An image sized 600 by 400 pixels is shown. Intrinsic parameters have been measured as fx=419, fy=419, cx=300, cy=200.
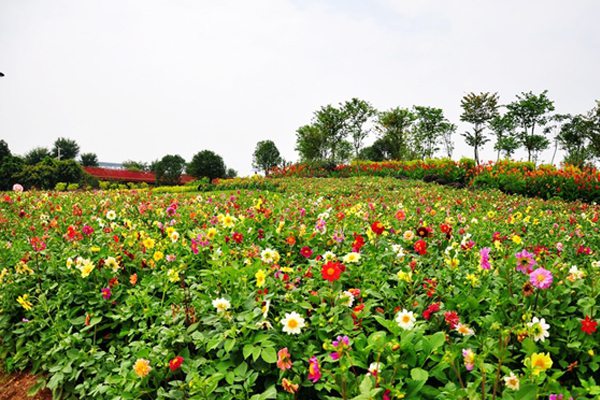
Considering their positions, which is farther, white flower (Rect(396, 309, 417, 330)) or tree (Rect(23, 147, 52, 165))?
tree (Rect(23, 147, 52, 165))

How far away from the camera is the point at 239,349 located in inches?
74.3

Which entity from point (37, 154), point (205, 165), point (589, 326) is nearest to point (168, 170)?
point (205, 165)

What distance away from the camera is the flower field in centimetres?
155

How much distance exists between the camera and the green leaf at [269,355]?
165 centimetres

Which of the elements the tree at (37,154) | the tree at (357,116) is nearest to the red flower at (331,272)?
the tree at (357,116)

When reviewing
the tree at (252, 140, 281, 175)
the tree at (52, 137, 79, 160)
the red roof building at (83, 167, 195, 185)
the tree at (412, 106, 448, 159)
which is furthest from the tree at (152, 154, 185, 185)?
the tree at (52, 137, 79, 160)

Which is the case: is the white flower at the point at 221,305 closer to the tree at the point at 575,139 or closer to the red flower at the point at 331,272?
the red flower at the point at 331,272

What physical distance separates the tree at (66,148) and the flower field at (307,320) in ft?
214

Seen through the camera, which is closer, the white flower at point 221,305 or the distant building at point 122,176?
the white flower at point 221,305

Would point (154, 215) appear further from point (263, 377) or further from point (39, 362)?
point (263, 377)

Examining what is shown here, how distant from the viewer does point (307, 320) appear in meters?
2.04

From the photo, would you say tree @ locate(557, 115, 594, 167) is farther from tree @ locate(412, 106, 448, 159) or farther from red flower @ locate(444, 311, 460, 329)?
red flower @ locate(444, 311, 460, 329)

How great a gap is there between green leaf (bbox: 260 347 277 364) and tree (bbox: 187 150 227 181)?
33.8 m

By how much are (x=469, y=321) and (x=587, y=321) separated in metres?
0.46
